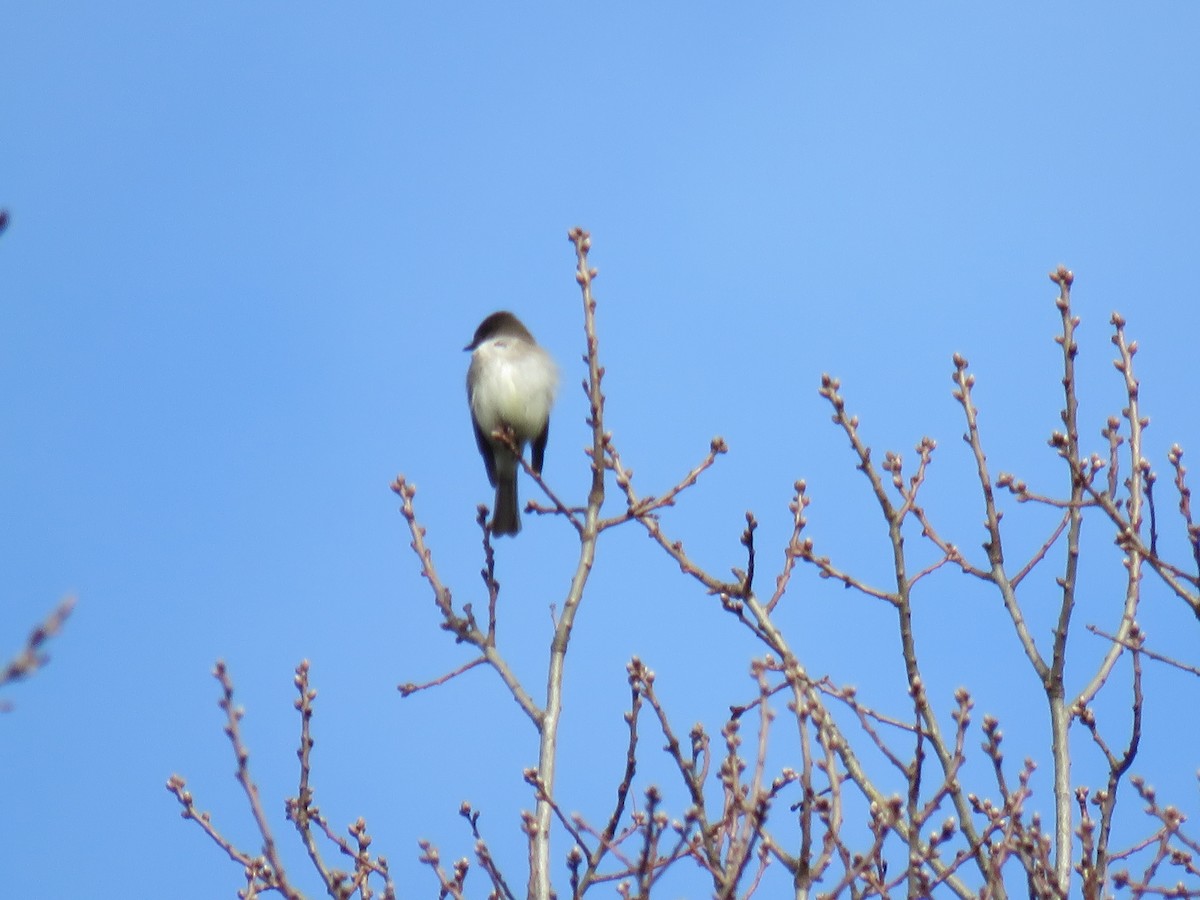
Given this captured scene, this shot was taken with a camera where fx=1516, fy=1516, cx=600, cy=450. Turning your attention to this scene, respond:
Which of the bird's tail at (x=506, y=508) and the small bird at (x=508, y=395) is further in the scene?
the small bird at (x=508, y=395)

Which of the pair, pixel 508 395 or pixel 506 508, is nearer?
pixel 506 508

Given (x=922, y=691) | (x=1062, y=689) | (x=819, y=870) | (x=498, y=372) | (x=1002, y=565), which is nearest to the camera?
(x=819, y=870)

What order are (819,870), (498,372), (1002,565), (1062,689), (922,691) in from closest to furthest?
1. (819,870)
2. (922,691)
3. (1062,689)
4. (1002,565)
5. (498,372)

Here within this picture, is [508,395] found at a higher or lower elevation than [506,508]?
higher

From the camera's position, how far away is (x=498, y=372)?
10750 mm

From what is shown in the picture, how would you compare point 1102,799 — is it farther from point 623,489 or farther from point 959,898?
point 623,489

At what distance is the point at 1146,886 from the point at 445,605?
2.60 metres

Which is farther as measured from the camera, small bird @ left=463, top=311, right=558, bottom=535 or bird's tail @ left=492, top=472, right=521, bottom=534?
small bird @ left=463, top=311, right=558, bottom=535

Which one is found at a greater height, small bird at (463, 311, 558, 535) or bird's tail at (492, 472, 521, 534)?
small bird at (463, 311, 558, 535)

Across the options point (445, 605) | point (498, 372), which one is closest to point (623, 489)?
point (445, 605)

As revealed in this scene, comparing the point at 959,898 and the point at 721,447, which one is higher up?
the point at 721,447

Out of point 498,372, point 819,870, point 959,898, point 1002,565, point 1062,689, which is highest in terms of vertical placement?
point 498,372

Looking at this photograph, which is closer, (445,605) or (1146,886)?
(1146,886)

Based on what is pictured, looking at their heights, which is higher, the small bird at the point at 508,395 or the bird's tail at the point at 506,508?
the small bird at the point at 508,395
